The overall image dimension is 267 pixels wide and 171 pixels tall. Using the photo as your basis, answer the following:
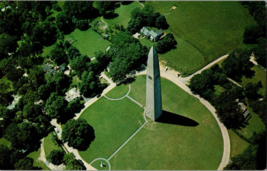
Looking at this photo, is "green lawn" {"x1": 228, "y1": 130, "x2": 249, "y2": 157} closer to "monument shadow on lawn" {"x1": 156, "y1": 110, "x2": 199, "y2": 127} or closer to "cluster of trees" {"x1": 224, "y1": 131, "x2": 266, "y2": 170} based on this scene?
"cluster of trees" {"x1": 224, "y1": 131, "x2": 266, "y2": 170}

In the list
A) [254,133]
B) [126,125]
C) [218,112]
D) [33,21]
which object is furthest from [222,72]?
[33,21]

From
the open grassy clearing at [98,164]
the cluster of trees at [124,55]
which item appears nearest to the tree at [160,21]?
the cluster of trees at [124,55]

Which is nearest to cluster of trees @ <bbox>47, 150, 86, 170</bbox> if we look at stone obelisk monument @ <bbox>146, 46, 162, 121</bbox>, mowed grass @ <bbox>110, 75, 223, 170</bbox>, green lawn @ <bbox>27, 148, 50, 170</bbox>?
green lawn @ <bbox>27, 148, 50, 170</bbox>

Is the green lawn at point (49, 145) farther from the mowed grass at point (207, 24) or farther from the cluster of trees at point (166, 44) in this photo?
the cluster of trees at point (166, 44)

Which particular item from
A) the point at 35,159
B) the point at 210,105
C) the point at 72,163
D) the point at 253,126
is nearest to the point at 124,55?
the point at 210,105

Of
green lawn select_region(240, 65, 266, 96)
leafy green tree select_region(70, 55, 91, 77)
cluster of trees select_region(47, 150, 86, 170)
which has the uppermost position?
green lawn select_region(240, 65, 266, 96)
